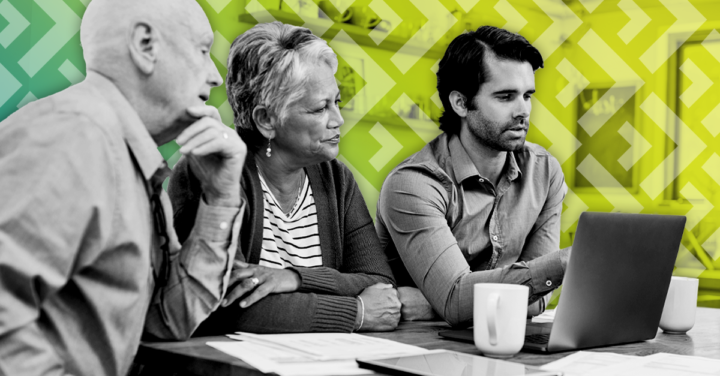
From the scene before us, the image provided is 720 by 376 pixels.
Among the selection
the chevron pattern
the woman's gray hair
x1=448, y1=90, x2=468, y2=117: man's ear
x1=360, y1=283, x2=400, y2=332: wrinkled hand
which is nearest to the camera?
x1=360, y1=283, x2=400, y2=332: wrinkled hand

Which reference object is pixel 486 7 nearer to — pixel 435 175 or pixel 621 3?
pixel 621 3

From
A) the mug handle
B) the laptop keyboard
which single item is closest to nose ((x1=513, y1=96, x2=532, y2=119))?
the laptop keyboard

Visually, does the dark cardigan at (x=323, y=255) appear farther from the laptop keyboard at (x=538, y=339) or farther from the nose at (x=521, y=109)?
the nose at (x=521, y=109)

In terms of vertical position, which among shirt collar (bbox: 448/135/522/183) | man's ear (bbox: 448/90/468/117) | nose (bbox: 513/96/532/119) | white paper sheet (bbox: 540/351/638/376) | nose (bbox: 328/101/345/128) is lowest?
white paper sheet (bbox: 540/351/638/376)

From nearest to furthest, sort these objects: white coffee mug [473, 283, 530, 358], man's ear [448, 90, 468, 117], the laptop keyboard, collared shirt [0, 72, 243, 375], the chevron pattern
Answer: collared shirt [0, 72, 243, 375] → white coffee mug [473, 283, 530, 358] → the laptop keyboard → man's ear [448, 90, 468, 117] → the chevron pattern

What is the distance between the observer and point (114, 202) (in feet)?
2.72

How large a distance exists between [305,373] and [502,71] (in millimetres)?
1222

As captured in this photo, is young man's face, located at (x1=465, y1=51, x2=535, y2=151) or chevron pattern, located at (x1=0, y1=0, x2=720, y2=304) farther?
chevron pattern, located at (x1=0, y1=0, x2=720, y2=304)

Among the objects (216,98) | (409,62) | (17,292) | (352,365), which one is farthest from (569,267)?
(409,62)

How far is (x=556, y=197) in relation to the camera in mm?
1847

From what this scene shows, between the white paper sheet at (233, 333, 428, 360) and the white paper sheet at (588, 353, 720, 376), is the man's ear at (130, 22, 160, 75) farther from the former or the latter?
the white paper sheet at (588, 353, 720, 376)

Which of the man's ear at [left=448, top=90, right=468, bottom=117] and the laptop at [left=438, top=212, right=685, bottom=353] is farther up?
the man's ear at [left=448, top=90, right=468, bottom=117]

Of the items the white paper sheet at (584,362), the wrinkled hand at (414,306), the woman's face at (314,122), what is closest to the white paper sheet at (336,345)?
the white paper sheet at (584,362)

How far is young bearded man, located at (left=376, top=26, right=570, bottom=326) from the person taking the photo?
1571mm
